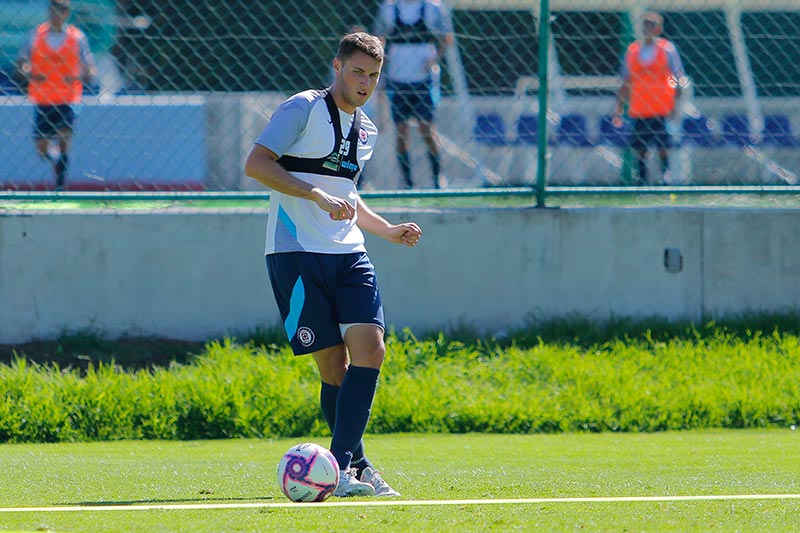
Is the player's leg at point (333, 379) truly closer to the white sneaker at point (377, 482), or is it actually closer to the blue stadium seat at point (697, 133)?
the white sneaker at point (377, 482)

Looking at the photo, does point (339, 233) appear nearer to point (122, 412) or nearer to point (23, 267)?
point (122, 412)

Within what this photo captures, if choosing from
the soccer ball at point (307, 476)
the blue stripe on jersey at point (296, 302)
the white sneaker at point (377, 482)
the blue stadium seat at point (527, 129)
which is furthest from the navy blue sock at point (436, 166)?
the soccer ball at point (307, 476)

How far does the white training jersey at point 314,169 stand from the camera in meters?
5.11

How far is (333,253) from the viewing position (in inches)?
205

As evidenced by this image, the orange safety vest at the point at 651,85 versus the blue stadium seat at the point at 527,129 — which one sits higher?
the orange safety vest at the point at 651,85

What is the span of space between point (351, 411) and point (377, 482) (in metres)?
0.31

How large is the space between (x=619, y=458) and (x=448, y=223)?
272 cm

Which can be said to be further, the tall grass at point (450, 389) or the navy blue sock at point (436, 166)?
the navy blue sock at point (436, 166)

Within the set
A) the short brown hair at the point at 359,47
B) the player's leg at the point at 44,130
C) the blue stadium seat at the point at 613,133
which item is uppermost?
the short brown hair at the point at 359,47

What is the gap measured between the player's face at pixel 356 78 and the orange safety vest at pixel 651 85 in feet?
14.9

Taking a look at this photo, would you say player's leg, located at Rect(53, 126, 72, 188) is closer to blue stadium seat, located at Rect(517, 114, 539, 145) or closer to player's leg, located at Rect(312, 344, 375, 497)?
blue stadium seat, located at Rect(517, 114, 539, 145)

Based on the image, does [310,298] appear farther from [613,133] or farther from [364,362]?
[613,133]

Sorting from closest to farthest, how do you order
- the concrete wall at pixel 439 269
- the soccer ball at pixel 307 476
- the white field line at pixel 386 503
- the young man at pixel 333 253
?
the white field line at pixel 386 503, the soccer ball at pixel 307 476, the young man at pixel 333 253, the concrete wall at pixel 439 269

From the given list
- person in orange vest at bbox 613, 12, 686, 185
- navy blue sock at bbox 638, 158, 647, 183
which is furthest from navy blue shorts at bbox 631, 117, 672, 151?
navy blue sock at bbox 638, 158, 647, 183
